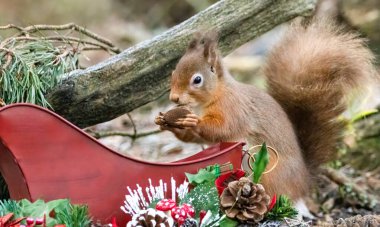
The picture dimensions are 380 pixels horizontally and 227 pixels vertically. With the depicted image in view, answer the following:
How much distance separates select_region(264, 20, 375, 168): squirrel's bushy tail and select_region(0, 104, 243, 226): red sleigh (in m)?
0.89

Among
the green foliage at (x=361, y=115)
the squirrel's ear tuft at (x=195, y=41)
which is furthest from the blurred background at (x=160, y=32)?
the squirrel's ear tuft at (x=195, y=41)

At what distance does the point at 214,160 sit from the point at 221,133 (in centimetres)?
29

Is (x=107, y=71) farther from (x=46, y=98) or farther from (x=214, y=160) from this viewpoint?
(x=214, y=160)

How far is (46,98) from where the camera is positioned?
258cm

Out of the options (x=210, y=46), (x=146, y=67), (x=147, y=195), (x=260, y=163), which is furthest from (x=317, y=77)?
(x=147, y=195)

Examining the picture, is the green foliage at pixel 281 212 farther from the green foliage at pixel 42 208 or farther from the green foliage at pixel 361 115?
the green foliage at pixel 361 115

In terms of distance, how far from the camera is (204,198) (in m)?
2.13

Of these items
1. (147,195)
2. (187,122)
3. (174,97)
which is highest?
(174,97)

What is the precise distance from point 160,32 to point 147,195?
5.25 meters

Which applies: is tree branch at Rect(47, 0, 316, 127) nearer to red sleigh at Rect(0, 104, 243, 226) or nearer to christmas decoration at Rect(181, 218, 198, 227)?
red sleigh at Rect(0, 104, 243, 226)

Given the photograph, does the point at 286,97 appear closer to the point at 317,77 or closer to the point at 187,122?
the point at 317,77

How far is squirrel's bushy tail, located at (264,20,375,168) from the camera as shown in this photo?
9.53ft

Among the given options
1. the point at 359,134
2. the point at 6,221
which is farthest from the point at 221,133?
the point at 359,134

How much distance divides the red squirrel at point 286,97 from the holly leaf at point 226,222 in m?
0.41
